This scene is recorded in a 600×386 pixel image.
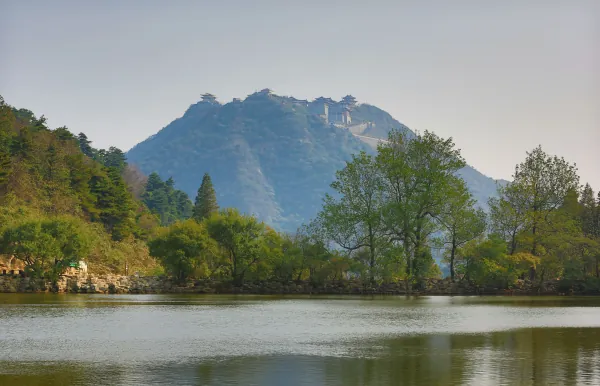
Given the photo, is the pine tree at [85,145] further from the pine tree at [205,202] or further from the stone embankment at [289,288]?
the stone embankment at [289,288]

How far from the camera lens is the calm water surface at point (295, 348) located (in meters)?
19.3

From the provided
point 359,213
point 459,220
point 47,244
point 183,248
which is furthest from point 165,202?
point 459,220

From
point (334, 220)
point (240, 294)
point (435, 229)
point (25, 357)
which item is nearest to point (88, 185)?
point (240, 294)

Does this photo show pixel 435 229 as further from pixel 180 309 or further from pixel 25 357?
pixel 25 357

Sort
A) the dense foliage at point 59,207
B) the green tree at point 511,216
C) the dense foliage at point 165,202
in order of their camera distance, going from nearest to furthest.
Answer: the dense foliage at point 59,207 < the green tree at point 511,216 < the dense foliage at point 165,202

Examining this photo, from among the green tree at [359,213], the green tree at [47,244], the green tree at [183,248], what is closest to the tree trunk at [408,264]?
the green tree at [359,213]

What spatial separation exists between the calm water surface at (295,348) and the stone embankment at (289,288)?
33272 millimetres

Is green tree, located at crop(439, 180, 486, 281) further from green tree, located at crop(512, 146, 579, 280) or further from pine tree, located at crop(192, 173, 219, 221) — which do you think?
pine tree, located at crop(192, 173, 219, 221)

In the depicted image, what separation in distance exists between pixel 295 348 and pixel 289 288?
170 ft

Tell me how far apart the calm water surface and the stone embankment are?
109ft

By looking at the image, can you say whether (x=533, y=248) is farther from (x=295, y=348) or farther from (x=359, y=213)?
(x=295, y=348)

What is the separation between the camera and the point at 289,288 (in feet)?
254

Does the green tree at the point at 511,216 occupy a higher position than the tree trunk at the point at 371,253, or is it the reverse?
the green tree at the point at 511,216

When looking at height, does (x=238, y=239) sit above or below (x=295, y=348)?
above
